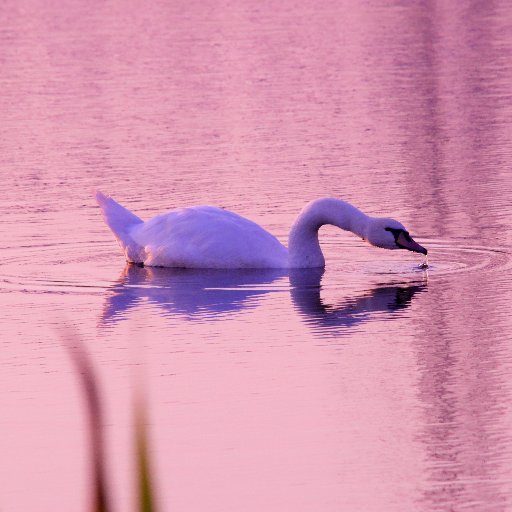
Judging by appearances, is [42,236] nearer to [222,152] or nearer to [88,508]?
[222,152]

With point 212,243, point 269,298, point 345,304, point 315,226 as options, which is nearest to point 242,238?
point 212,243

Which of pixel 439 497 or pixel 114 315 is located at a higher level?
pixel 114 315

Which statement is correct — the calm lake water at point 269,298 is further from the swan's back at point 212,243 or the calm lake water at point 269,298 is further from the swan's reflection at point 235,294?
A: the swan's back at point 212,243

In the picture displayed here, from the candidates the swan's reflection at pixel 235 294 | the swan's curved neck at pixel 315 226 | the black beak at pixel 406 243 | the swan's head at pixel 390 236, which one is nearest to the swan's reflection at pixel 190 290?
the swan's reflection at pixel 235 294

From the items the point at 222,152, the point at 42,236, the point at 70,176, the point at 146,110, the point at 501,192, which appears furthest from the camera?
the point at 146,110

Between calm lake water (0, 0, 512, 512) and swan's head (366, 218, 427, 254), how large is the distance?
7.3 inches

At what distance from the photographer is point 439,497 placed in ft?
17.0

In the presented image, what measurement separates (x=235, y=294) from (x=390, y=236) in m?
1.25

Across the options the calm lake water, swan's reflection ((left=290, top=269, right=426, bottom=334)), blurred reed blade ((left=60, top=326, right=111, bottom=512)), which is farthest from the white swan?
blurred reed blade ((left=60, top=326, right=111, bottom=512))

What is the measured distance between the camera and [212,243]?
10227mm

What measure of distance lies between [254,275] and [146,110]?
30.3 feet

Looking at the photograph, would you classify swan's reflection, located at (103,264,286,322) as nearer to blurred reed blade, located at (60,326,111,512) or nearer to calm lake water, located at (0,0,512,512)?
calm lake water, located at (0,0,512,512)

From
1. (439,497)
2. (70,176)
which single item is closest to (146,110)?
(70,176)

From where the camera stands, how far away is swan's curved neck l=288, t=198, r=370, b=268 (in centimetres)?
1031
